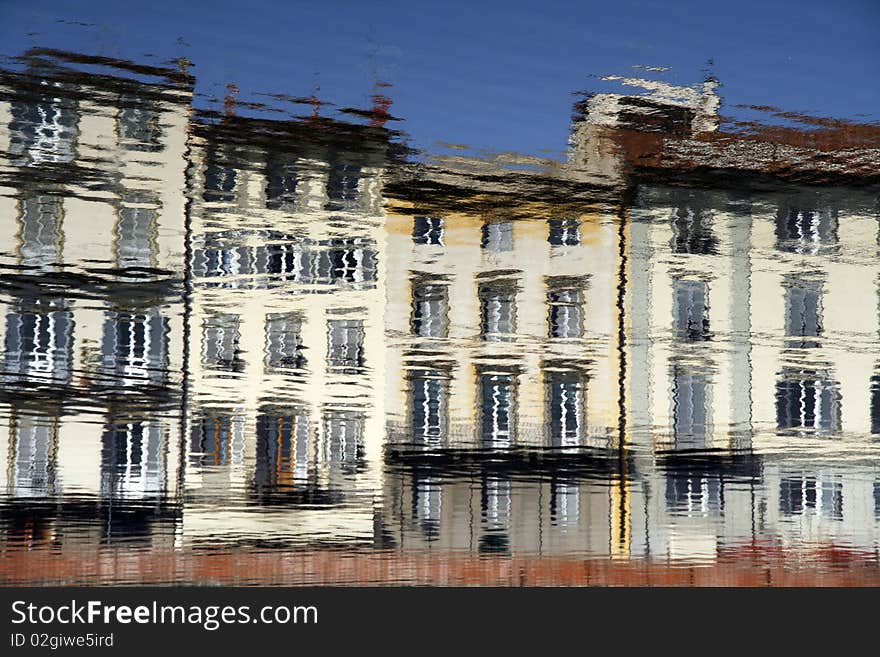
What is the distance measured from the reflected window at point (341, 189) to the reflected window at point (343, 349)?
379mm

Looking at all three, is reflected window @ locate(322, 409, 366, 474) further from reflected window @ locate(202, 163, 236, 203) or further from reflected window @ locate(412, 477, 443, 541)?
reflected window @ locate(202, 163, 236, 203)

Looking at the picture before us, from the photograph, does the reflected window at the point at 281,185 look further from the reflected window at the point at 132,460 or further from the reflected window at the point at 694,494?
the reflected window at the point at 694,494

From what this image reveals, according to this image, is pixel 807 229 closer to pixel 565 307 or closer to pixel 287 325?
pixel 565 307

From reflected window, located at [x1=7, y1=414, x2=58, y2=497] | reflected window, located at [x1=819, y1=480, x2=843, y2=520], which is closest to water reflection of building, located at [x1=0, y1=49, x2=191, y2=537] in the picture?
reflected window, located at [x1=7, y1=414, x2=58, y2=497]

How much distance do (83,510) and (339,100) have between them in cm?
151

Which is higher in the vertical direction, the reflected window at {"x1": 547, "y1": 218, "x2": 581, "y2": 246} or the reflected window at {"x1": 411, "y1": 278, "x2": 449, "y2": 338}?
the reflected window at {"x1": 547, "y1": 218, "x2": 581, "y2": 246}

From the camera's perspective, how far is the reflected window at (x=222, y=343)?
309 centimetres

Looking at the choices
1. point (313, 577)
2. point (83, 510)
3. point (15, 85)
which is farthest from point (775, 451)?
point (15, 85)

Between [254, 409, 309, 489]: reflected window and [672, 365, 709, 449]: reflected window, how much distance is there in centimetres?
121

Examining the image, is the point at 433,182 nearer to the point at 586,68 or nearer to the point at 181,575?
the point at 586,68

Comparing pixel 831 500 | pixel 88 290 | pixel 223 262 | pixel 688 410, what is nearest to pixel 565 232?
pixel 688 410

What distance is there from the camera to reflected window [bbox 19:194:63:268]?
3.03 meters

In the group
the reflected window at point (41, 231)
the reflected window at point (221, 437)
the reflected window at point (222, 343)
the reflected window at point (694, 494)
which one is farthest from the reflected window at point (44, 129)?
the reflected window at point (694, 494)
